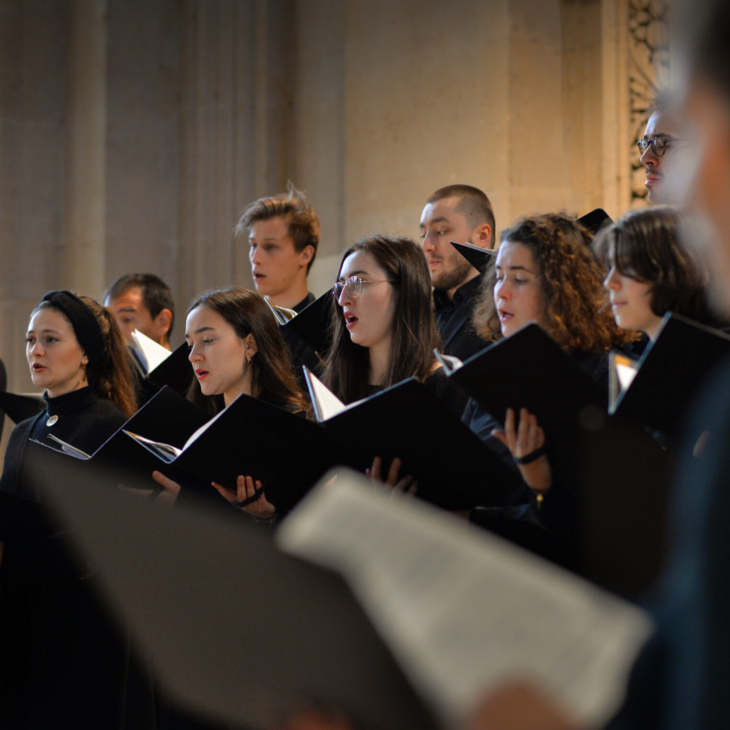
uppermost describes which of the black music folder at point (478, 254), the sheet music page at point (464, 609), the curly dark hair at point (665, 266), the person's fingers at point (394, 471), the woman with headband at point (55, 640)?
the black music folder at point (478, 254)

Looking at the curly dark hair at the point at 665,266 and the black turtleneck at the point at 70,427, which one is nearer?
the curly dark hair at the point at 665,266

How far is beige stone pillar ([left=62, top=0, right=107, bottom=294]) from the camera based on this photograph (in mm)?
6402

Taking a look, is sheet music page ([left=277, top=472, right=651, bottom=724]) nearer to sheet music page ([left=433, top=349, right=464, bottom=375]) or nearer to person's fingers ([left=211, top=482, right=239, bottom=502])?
sheet music page ([left=433, top=349, right=464, bottom=375])

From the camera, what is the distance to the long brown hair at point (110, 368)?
12.4 ft

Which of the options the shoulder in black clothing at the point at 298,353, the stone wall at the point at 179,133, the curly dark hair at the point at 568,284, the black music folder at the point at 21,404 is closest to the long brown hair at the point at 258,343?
the shoulder in black clothing at the point at 298,353

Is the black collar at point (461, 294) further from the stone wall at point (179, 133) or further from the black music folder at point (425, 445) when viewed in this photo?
the stone wall at point (179, 133)

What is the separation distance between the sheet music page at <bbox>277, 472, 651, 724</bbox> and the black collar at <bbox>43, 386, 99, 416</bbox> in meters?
3.10

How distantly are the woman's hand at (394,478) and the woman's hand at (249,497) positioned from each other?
442 millimetres

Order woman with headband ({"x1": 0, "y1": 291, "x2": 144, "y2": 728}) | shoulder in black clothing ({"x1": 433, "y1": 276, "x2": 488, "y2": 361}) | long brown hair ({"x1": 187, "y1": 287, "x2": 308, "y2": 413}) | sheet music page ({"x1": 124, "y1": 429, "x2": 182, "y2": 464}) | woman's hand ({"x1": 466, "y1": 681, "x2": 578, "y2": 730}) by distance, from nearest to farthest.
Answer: woman's hand ({"x1": 466, "y1": 681, "x2": 578, "y2": 730}) < sheet music page ({"x1": 124, "y1": 429, "x2": 182, "y2": 464}) < woman with headband ({"x1": 0, "y1": 291, "x2": 144, "y2": 728}) < shoulder in black clothing ({"x1": 433, "y1": 276, "x2": 488, "y2": 361}) < long brown hair ({"x1": 187, "y1": 287, "x2": 308, "y2": 413})

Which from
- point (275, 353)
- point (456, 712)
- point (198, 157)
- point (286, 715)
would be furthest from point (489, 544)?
point (198, 157)

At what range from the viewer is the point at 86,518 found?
0.98m

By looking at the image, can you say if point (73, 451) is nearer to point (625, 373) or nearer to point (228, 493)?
point (228, 493)

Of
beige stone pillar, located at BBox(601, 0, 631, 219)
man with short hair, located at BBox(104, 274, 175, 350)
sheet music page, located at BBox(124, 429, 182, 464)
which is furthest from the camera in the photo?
beige stone pillar, located at BBox(601, 0, 631, 219)

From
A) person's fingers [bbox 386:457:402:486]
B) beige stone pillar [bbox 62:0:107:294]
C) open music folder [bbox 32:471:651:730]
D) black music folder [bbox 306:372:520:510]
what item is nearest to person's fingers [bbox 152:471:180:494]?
black music folder [bbox 306:372:520:510]
